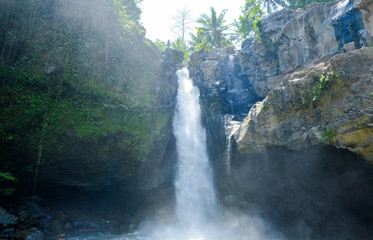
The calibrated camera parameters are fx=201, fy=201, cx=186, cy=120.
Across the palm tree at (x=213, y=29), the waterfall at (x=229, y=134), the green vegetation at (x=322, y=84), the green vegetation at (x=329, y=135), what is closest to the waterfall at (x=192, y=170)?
the waterfall at (x=229, y=134)

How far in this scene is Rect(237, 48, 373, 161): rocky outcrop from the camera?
7504 mm

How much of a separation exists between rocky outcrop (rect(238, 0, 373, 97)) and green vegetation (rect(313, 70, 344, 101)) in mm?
3270

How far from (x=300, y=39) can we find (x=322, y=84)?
7009 mm

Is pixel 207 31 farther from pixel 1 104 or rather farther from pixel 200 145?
pixel 1 104

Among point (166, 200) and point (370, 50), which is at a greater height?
point (370, 50)

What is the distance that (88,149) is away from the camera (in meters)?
12.3

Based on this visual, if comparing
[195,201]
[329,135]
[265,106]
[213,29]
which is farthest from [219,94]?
[213,29]

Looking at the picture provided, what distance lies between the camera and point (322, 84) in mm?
8570

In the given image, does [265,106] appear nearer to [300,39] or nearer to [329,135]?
[329,135]

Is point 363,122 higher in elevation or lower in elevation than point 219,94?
lower

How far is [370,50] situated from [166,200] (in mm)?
14362

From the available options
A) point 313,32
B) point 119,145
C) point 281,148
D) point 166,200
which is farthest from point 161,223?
point 313,32

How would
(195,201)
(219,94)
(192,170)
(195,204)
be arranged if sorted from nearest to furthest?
(195,204), (195,201), (192,170), (219,94)

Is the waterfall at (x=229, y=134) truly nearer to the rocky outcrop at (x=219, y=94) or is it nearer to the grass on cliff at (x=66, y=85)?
the rocky outcrop at (x=219, y=94)
